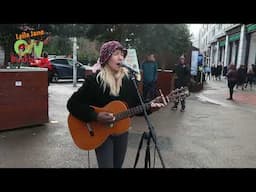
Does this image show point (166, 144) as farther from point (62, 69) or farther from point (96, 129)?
point (62, 69)

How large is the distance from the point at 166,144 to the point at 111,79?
3197 millimetres

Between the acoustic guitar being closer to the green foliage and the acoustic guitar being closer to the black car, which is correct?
A: the black car

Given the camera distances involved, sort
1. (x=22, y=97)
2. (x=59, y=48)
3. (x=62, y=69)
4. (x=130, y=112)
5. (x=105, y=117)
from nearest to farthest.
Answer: (x=105, y=117), (x=130, y=112), (x=22, y=97), (x=62, y=69), (x=59, y=48)

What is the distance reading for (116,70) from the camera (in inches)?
122

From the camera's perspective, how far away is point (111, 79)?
305 centimetres

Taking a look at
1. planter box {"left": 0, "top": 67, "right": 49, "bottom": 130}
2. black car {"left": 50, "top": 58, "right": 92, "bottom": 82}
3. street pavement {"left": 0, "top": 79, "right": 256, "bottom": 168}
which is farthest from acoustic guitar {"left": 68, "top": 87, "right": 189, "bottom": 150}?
black car {"left": 50, "top": 58, "right": 92, "bottom": 82}

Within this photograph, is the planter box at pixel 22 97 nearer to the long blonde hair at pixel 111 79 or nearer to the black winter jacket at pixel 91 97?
the black winter jacket at pixel 91 97

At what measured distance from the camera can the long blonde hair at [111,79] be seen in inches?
120

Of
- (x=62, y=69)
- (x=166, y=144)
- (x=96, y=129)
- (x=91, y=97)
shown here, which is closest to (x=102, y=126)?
(x=96, y=129)

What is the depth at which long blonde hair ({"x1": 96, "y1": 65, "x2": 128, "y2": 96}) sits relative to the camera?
304cm
